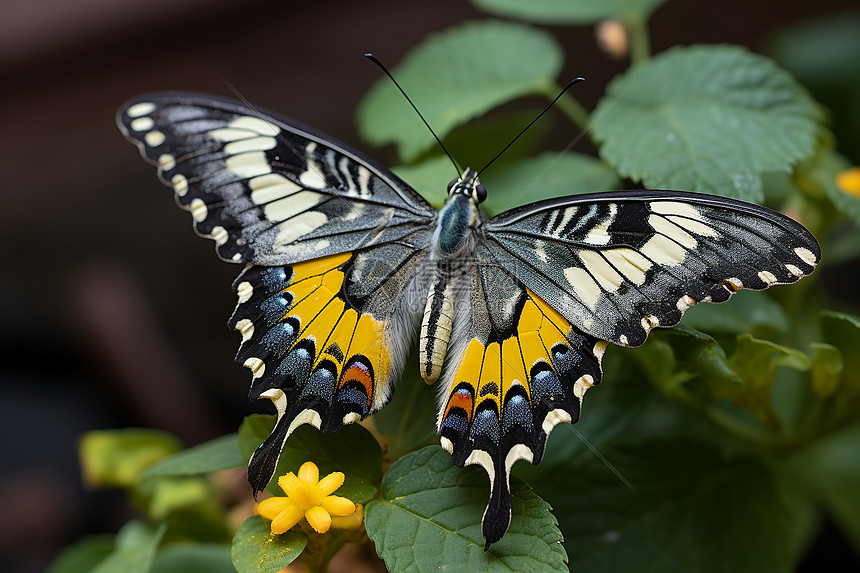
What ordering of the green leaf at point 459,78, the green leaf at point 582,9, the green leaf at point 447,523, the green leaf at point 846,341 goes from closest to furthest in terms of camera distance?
the green leaf at point 447,523 → the green leaf at point 846,341 → the green leaf at point 459,78 → the green leaf at point 582,9

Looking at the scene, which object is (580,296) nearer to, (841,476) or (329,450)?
(329,450)

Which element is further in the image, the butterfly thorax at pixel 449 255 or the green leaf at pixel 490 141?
the green leaf at pixel 490 141

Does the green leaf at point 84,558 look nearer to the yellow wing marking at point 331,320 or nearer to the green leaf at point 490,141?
the yellow wing marking at point 331,320

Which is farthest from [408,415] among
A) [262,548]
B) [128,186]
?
[128,186]

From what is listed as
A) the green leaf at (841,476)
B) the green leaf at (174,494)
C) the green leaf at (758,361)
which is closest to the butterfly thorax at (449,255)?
the green leaf at (758,361)

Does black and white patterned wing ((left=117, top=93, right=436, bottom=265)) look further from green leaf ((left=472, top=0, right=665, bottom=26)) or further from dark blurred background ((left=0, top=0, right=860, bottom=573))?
dark blurred background ((left=0, top=0, right=860, bottom=573))
